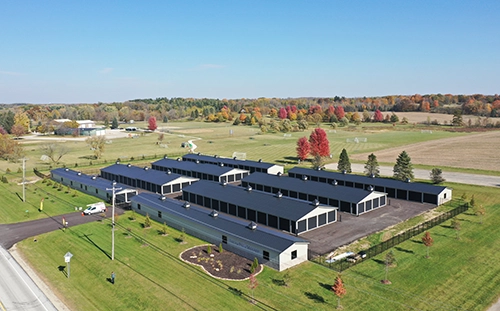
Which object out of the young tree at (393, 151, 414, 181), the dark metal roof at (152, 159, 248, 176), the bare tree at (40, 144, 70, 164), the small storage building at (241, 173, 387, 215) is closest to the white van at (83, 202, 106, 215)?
the dark metal roof at (152, 159, 248, 176)

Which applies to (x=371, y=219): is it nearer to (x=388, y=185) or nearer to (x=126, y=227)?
(x=388, y=185)

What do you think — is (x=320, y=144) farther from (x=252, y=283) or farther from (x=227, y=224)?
(x=252, y=283)

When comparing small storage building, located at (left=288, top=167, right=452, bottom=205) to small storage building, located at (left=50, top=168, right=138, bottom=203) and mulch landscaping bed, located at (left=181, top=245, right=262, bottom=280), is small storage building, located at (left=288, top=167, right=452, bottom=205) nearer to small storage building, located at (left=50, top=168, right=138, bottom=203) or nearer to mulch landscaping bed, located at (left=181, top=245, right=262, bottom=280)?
mulch landscaping bed, located at (left=181, top=245, right=262, bottom=280)

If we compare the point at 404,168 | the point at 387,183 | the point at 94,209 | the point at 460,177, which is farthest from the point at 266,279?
the point at 460,177

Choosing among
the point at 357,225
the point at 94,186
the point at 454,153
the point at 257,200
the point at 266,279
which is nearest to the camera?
the point at 266,279

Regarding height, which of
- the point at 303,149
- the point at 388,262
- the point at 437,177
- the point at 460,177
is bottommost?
the point at 388,262

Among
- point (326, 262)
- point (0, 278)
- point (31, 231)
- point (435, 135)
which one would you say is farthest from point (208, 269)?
point (435, 135)

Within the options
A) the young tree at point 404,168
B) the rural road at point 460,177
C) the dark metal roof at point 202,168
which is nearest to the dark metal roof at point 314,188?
the dark metal roof at point 202,168
